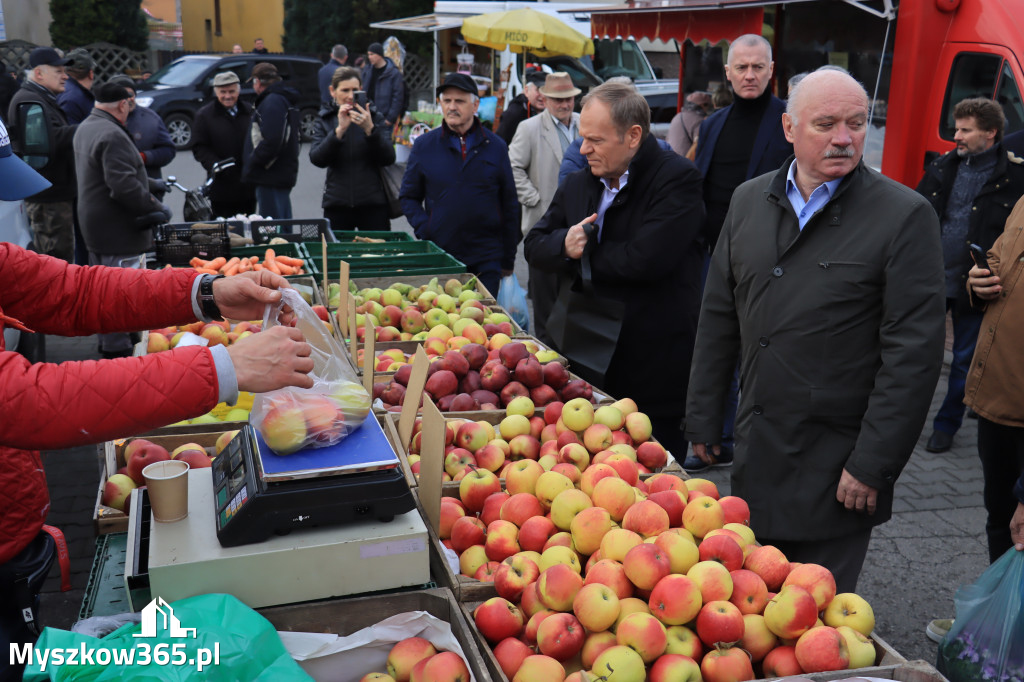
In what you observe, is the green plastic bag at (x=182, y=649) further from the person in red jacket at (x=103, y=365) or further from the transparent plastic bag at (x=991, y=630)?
the transparent plastic bag at (x=991, y=630)

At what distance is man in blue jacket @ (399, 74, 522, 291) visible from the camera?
580 cm

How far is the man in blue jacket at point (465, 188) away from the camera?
5.80 m

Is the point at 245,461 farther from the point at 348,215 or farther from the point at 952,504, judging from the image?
the point at 348,215

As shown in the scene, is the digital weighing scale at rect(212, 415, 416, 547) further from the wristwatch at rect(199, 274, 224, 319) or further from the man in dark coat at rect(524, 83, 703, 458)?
the man in dark coat at rect(524, 83, 703, 458)

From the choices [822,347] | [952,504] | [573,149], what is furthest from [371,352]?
[952,504]

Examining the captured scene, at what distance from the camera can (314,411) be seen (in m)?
2.06

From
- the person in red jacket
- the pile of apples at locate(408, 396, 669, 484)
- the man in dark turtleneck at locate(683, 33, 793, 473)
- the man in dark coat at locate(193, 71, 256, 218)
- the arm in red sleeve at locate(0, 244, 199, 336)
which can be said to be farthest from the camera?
the man in dark coat at locate(193, 71, 256, 218)

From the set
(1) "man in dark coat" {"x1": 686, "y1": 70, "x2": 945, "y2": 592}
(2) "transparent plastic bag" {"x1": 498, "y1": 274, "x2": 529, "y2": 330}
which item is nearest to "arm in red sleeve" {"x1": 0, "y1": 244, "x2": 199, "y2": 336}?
(1) "man in dark coat" {"x1": 686, "y1": 70, "x2": 945, "y2": 592}

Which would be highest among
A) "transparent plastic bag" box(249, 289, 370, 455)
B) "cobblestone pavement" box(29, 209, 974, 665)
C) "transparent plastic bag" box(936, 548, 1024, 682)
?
"transparent plastic bag" box(249, 289, 370, 455)

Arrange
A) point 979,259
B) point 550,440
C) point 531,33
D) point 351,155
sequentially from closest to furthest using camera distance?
point 550,440 → point 979,259 → point 351,155 → point 531,33

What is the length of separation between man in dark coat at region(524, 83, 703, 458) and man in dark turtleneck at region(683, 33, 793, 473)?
125cm

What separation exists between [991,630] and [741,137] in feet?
10.4

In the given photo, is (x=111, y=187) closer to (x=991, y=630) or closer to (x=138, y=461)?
(x=138, y=461)

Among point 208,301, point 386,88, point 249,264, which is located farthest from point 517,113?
point 208,301
